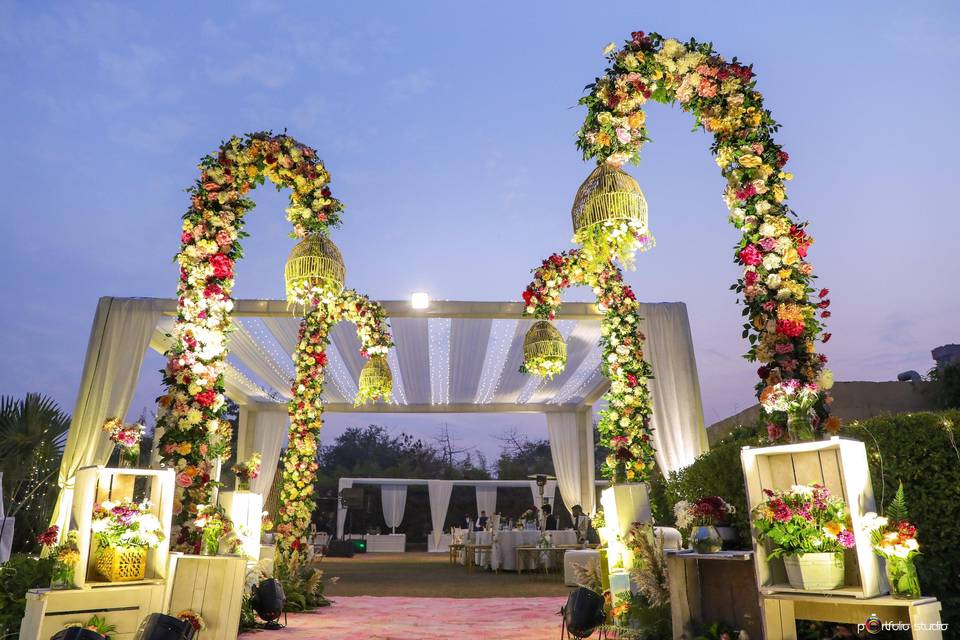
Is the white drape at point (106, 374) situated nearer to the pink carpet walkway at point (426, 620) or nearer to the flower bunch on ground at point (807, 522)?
the pink carpet walkway at point (426, 620)

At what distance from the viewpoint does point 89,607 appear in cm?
305

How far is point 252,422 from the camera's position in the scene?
13898 mm

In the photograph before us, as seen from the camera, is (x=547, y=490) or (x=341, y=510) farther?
(x=547, y=490)

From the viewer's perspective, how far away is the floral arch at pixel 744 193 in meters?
2.95

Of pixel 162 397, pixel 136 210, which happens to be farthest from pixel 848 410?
pixel 136 210

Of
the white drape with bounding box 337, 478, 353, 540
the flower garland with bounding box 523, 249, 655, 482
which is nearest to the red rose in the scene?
the flower garland with bounding box 523, 249, 655, 482

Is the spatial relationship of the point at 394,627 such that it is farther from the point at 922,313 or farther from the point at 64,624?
the point at 922,313

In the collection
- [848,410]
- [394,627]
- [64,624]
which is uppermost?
[848,410]

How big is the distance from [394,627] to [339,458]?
23.6 meters

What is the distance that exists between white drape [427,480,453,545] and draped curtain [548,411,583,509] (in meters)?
5.22

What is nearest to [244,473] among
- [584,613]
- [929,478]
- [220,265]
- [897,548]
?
[220,265]

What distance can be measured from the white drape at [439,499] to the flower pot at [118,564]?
15990 mm

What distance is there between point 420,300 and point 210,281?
3939 millimetres

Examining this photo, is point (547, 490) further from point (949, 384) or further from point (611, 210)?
point (611, 210)
